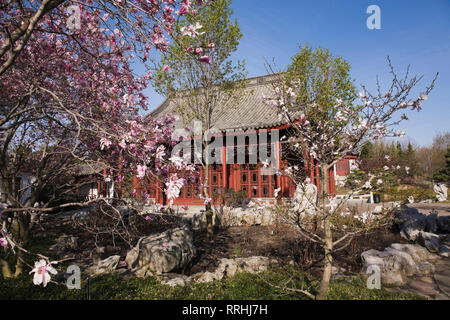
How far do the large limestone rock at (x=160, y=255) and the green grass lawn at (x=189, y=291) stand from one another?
0.48 m

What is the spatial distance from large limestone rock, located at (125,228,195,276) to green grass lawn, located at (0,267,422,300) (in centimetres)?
48

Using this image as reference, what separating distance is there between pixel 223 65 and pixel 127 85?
15.2 ft

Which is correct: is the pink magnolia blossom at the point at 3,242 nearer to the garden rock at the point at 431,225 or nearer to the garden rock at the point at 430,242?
the garden rock at the point at 430,242

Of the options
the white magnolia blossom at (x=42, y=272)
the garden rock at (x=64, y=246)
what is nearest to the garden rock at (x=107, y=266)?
the garden rock at (x=64, y=246)

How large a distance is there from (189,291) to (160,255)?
4.31 feet

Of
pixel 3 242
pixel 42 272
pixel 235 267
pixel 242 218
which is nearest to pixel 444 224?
Answer: pixel 242 218

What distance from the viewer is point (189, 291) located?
3.91 meters

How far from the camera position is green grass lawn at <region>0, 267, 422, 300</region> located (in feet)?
11.9

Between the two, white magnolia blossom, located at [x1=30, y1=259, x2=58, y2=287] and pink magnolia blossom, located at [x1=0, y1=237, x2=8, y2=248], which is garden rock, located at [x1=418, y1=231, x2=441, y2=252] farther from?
pink magnolia blossom, located at [x1=0, y1=237, x2=8, y2=248]

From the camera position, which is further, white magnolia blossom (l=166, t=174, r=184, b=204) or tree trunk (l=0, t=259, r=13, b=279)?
tree trunk (l=0, t=259, r=13, b=279)

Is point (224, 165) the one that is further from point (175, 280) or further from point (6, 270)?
point (6, 270)

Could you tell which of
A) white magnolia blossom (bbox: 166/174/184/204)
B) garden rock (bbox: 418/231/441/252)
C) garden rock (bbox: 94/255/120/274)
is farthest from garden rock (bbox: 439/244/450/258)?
garden rock (bbox: 94/255/120/274)

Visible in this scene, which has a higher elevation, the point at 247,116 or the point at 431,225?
the point at 247,116
